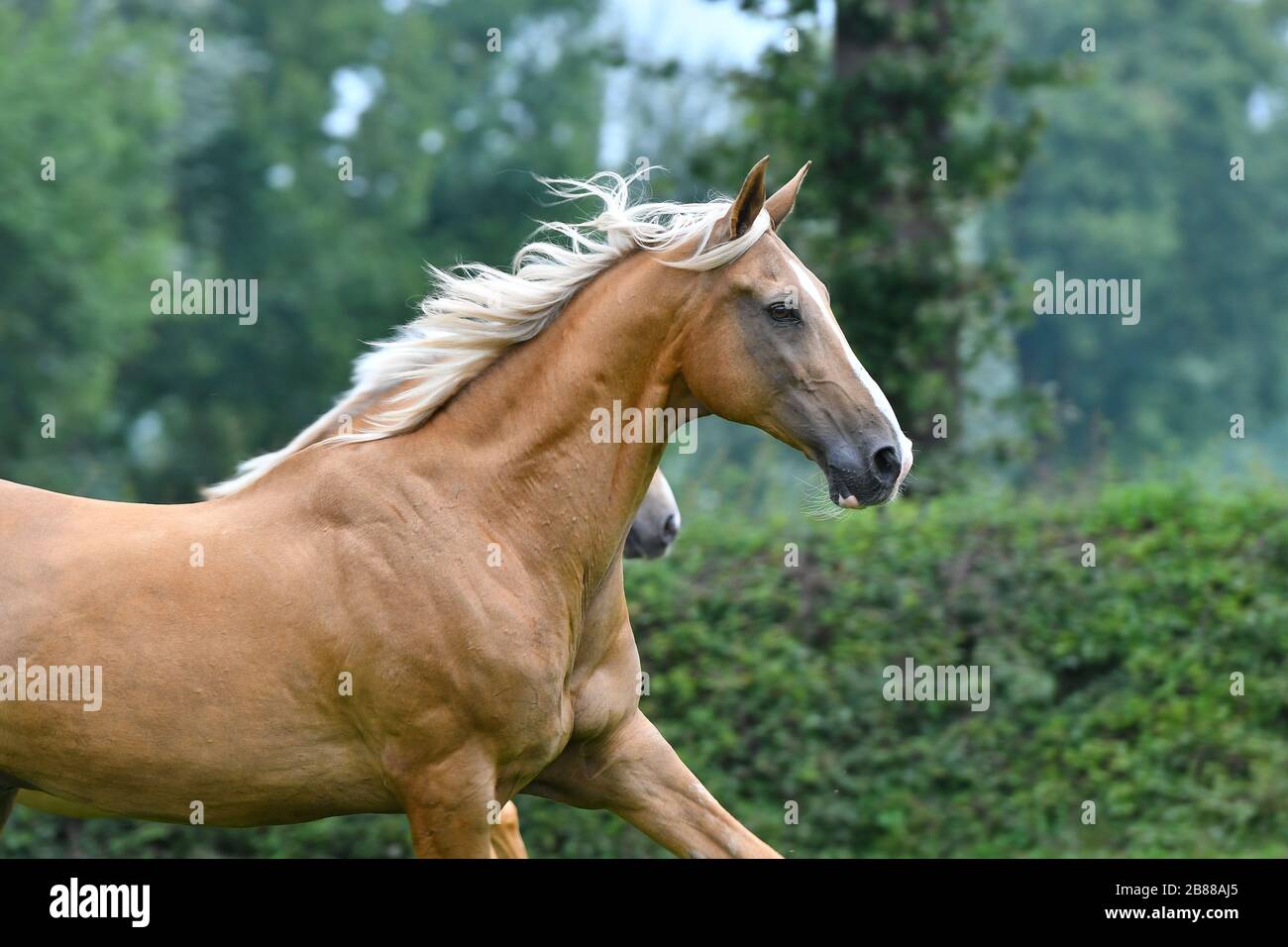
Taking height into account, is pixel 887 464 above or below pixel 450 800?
above

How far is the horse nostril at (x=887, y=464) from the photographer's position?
4.18 meters

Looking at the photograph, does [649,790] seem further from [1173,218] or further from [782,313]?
[1173,218]

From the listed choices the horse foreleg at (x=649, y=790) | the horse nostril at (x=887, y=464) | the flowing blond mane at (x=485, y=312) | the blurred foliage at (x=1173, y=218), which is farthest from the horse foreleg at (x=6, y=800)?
the blurred foliage at (x=1173, y=218)

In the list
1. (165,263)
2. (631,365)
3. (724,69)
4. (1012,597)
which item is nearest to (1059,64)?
(724,69)

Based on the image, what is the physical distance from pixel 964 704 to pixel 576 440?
471 centimetres

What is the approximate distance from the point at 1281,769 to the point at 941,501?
8.38 ft

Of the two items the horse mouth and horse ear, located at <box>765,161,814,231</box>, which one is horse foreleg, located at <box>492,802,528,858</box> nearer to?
the horse mouth

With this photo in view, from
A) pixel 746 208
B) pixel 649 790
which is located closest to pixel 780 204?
pixel 746 208

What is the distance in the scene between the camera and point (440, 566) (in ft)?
14.0

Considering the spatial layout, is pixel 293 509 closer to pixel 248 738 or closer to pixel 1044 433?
pixel 248 738

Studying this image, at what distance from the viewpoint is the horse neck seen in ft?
14.5

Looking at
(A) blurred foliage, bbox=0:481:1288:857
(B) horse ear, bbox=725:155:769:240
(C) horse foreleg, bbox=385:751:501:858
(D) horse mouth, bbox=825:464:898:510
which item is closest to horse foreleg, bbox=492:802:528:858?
(C) horse foreleg, bbox=385:751:501:858

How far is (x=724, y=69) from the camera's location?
12.2m

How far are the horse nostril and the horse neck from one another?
0.67 meters
